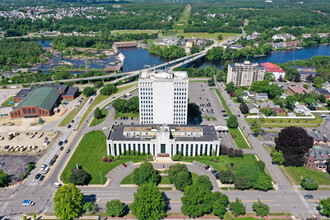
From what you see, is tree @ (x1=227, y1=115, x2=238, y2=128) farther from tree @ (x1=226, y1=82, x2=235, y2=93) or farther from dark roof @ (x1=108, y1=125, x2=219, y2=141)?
tree @ (x1=226, y1=82, x2=235, y2=93)

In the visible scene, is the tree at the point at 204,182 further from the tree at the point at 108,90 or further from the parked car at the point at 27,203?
the tree at the point at 108,90

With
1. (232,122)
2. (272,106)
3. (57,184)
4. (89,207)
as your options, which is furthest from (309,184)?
(57,184)

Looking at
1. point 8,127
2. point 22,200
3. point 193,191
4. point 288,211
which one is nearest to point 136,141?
point 193,191

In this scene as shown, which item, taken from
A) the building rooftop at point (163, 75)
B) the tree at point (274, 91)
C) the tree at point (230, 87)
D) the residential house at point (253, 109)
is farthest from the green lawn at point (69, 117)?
the tree at point (274, 91)

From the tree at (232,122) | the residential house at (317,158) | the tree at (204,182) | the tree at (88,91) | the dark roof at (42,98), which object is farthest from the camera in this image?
the tree at (88,91)

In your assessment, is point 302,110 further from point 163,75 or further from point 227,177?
point 163,75

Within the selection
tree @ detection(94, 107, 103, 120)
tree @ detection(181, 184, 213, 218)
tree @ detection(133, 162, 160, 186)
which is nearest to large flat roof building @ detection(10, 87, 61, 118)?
tree @ detection(94, 107, 103, 120)

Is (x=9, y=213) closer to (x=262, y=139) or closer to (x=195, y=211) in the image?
(x=195, y=211)
